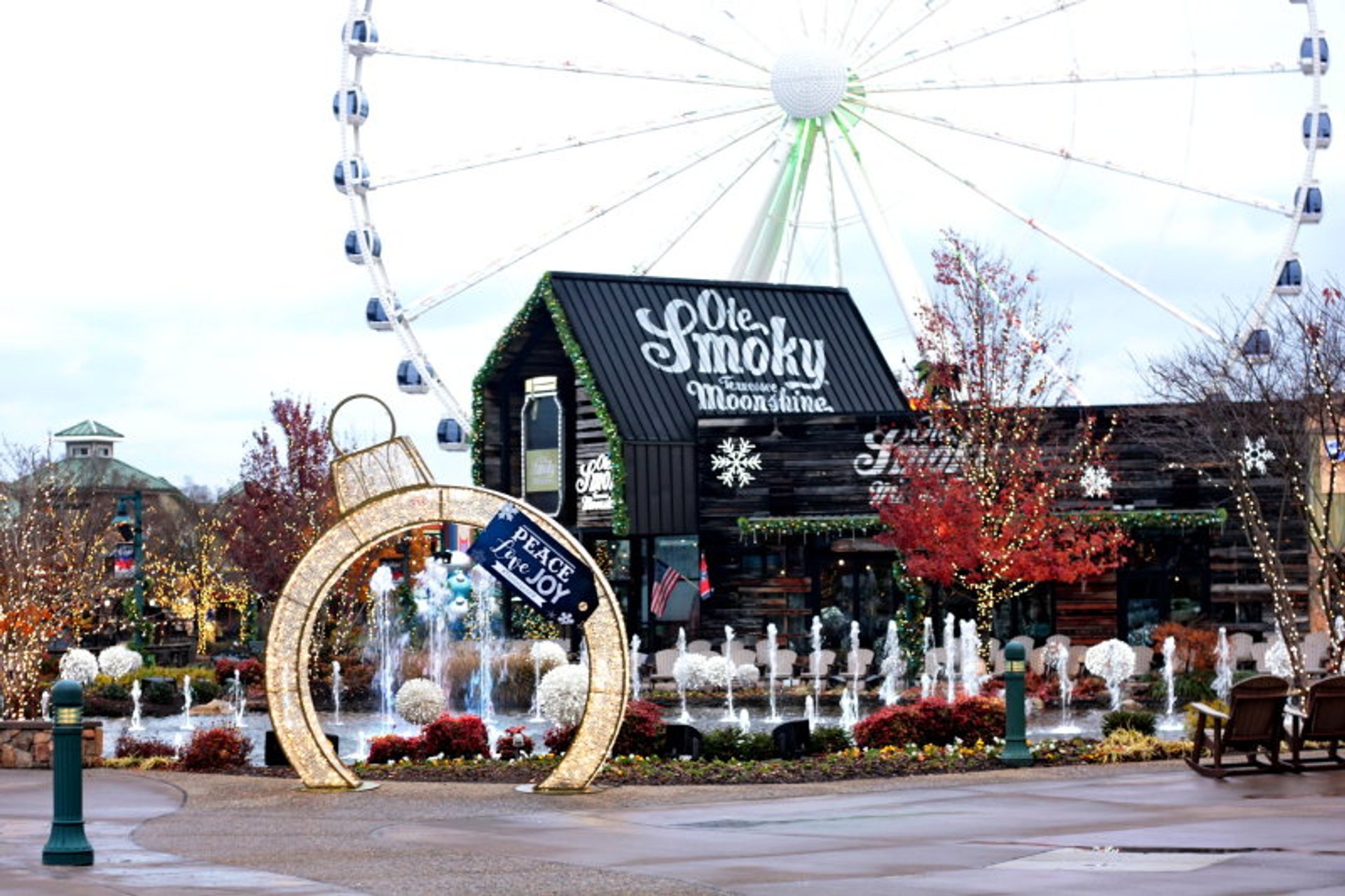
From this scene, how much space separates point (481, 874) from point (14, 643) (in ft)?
50.6

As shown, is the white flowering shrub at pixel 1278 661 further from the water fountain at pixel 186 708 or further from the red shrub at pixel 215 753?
the red shrub at pixel 215 753

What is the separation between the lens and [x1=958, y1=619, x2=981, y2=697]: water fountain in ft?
105

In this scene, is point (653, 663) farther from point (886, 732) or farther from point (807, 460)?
point (886, 732)

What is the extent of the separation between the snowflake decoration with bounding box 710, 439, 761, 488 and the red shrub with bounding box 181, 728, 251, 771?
72.9 feet

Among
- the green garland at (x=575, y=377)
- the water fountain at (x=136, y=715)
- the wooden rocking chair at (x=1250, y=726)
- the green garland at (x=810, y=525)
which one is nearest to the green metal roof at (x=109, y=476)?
the green garland at (x=575, y=377)

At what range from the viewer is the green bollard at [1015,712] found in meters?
19.6

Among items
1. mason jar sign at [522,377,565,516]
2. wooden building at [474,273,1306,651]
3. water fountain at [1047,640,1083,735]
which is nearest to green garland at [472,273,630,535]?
wooden building at [474,273,1306,651]

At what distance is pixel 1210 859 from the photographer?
12.3 metres

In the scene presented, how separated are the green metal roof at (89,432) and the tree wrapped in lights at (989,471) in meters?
73.5

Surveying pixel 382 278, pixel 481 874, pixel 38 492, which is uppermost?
pixel 382 278

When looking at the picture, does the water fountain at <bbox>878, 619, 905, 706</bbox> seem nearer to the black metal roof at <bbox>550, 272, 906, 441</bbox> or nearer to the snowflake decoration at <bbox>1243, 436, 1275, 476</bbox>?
the snowflake decoration at <bbox>1243, 436, 1275, 476</bbox>

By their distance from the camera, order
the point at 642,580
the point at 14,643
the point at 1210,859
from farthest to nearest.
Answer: the point at 642,580, the point at 14,643, the point at 1210,859

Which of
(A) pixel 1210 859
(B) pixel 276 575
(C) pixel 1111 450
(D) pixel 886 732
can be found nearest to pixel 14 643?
(D) pixel 886 732

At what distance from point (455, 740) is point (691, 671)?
11.6m
